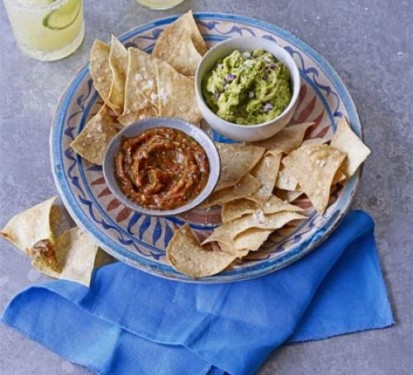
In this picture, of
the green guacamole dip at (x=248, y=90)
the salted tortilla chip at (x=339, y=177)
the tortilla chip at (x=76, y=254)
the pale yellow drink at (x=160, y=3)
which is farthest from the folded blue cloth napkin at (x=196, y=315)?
the pale yellow drink at (x=160, y=3)

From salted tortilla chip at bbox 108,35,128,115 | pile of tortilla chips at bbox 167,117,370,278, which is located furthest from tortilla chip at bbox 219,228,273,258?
salted tortilla chip at bbox 108,35,128,115

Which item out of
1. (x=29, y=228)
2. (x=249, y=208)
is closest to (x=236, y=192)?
(x=249, y=208)

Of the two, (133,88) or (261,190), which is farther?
(133,88)

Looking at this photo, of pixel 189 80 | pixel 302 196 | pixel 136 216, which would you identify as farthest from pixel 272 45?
pixel 136 216

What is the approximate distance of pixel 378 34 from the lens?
2602 millimetres

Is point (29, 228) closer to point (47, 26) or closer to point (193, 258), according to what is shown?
point (193, 258)

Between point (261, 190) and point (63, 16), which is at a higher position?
point (63, 16)

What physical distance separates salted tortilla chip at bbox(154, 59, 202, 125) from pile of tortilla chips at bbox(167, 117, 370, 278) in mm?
138

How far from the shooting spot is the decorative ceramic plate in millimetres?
2098

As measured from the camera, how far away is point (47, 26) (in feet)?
7.77

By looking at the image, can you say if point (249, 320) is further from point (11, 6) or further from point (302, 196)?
point (11, 6)

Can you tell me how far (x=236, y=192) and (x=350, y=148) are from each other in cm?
31

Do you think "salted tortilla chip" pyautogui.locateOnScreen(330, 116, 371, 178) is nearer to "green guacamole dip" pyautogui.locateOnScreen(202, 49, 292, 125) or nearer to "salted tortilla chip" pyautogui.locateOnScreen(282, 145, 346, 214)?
"salted tortilla chip" pyautogui.locateOnScreen(282, 145, 346, 214)

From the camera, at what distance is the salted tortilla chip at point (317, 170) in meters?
2.13
